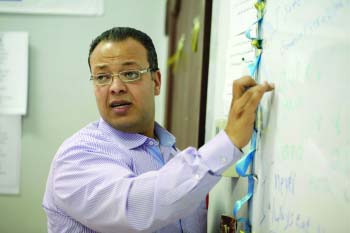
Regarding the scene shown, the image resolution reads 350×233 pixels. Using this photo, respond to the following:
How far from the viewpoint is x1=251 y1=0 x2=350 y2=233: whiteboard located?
580mm

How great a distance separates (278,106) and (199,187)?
0.23m

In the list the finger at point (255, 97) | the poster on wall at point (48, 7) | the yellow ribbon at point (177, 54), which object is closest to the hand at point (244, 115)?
the finger at point (255, 97)

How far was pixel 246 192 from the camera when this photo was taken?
3.11 feet

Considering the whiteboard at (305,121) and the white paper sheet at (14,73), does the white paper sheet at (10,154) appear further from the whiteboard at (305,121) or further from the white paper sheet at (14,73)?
the whiteboard at (305,121)

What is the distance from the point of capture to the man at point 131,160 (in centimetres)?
75

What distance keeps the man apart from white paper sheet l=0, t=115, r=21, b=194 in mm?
1054

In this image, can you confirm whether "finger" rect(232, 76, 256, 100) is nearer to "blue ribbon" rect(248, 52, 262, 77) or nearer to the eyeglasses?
"blue ribbon" rect(248, 52, 262, 77)

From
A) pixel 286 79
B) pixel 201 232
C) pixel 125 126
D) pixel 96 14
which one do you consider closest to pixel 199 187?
pixel 286 79

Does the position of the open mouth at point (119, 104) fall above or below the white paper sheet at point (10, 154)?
above

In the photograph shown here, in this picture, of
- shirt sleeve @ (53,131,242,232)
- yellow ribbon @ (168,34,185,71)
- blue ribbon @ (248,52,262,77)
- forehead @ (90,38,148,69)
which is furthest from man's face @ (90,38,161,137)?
yellow ribbon @ (168,34,185,71)

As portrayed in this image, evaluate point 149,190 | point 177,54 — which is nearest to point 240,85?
point 149,190

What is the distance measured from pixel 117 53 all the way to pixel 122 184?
40cm

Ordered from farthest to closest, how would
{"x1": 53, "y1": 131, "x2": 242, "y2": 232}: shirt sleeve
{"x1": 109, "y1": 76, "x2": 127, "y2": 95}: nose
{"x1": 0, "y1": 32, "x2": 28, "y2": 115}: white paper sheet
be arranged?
1. {"x1": 0, "y1": 32, "x2": 28, "y2": 115}: white paper sheet
2. {"x1": 109, "y1": 76, "x2": 127, "y2": 95}: nose
3. {"x1": 53, "y1": 131, "x2": 242, "y2": 232}: shirt sleeve

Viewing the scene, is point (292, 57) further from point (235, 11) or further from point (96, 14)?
point (96, 14)
